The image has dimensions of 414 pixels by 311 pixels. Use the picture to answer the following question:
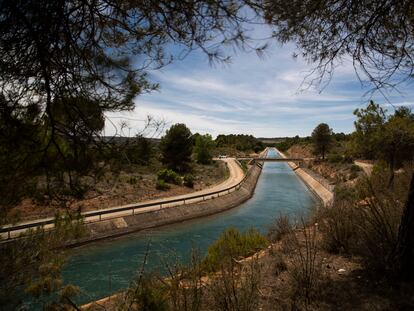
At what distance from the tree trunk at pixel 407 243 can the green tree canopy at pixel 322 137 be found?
60.7 m

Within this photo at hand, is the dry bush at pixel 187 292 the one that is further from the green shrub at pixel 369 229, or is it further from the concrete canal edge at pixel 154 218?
the concrete canal edge at pixel 154 218

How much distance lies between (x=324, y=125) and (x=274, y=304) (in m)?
62.4

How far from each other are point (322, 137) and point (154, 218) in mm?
46576

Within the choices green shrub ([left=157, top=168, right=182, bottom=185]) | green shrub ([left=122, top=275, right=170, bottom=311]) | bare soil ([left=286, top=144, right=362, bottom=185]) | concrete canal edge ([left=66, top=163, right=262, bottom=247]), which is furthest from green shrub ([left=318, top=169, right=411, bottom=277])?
bare soil ([left=286, top=144, right=362, bottom=185])

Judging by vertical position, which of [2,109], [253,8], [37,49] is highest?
[253,8]

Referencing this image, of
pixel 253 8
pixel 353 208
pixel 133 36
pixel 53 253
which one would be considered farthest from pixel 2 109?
pixel 353 208

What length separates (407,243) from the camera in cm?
546

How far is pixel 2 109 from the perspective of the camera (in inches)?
149

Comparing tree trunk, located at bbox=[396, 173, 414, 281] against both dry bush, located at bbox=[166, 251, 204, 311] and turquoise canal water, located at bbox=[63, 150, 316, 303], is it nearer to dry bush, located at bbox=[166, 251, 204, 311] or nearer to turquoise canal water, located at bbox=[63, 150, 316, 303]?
dry bush, located at bbox=[166, 251, 204, 311]

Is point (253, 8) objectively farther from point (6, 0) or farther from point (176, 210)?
point (176, 210)

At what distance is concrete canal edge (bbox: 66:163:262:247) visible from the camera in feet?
67.4

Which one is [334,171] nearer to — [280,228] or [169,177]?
[169,177]

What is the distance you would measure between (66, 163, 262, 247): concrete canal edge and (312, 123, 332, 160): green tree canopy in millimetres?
34163

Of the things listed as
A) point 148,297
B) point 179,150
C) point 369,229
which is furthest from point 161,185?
point 148,297
